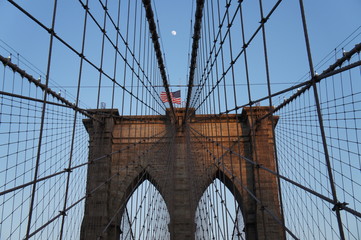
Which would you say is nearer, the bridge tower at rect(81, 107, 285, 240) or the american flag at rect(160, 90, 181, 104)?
the bridge tower at rect(81, 107, 285, 240)

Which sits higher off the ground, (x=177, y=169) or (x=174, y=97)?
(x=174, y=97)

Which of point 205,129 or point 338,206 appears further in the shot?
point 205,129

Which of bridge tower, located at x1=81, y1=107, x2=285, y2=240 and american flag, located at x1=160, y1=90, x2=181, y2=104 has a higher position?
american flag, located at x1=160, y1=90, x2=181, y2=104

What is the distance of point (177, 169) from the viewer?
15.1m

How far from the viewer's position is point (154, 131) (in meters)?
15.8

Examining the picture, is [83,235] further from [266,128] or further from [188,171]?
[266,128]

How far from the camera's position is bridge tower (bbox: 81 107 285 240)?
44.8 ft

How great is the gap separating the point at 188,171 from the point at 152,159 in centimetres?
150

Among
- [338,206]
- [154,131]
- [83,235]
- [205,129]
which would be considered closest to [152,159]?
[154,131]

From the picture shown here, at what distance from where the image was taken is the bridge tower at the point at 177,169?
1366 cm

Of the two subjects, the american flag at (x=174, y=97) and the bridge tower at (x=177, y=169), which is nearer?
the bridge tower at (x=177, y=169)

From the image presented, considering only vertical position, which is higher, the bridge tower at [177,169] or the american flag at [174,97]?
the american flag at [174,97]

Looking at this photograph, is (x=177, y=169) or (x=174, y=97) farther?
(x=174, y=97)

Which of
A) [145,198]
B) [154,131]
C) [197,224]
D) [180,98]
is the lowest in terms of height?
[197,224]
